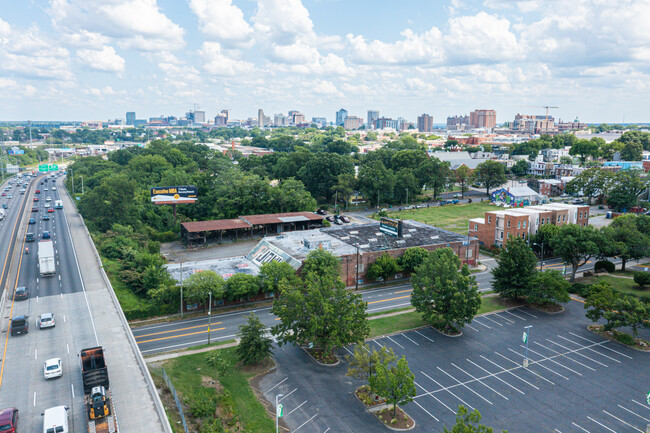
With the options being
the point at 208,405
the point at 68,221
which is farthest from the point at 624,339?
the point at 68,221

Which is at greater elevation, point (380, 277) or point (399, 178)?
point (399, 178)

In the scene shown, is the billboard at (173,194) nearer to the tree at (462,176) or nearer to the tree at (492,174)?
the tree at (462,176)

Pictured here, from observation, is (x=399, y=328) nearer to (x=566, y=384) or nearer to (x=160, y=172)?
(x=566, y=384)

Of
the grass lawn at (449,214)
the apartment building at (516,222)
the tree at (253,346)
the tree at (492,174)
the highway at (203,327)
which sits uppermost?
the tree at (492,174)

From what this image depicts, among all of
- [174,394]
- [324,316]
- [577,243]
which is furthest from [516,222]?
[174,394]

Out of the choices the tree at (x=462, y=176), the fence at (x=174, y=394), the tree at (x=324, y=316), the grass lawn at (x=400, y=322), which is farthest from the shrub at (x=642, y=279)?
the tree at (x=462, y=176)

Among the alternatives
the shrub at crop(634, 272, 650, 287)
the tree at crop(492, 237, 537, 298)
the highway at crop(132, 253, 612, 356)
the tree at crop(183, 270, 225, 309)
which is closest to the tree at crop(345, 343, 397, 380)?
the highway at crop(132, 253, 612, 356)
